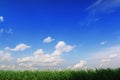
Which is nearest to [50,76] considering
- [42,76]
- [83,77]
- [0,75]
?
[42,76]

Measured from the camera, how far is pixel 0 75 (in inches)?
657

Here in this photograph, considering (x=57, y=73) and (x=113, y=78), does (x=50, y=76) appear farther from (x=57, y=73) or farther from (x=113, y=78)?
(x=113, y=78)

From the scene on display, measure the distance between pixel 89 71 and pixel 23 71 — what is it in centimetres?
500

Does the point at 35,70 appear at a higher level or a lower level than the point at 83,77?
higher

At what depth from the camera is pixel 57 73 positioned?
656 inches

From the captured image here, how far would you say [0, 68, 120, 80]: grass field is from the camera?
14.4m

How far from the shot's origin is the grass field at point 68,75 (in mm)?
14405

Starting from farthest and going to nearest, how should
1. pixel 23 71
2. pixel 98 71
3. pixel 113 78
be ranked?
1. pixel 23 71
2. pixel 98 71
3. pixel 113 78

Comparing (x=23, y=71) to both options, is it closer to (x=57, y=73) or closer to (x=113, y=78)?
(x=57, y=73)

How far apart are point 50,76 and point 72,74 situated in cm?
144

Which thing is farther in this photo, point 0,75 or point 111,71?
point 0,75

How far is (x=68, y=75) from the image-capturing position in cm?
1561

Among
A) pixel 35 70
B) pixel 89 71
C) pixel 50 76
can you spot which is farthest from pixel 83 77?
pixel 35 70

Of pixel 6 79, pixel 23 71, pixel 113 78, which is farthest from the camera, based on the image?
pixel 23 71
